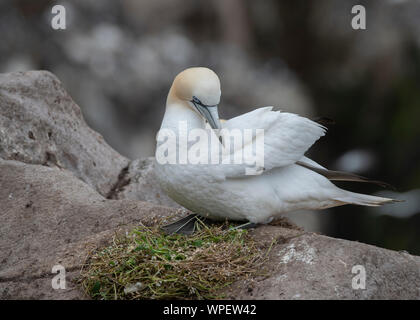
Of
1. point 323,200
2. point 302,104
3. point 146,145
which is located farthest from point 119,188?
point 302,104

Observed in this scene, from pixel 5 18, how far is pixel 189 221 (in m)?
7.89

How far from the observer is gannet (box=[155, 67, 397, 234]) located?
13.0ft

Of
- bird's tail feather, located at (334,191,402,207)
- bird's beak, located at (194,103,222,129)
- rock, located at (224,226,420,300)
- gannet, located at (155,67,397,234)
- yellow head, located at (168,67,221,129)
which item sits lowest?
rock, located at (224,226,420,300)

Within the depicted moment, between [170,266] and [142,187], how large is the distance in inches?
104

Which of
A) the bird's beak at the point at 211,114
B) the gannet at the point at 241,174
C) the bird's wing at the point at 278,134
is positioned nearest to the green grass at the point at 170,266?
the gannet at the point at 241,174

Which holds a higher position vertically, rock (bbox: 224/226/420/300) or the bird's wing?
the bird's wing

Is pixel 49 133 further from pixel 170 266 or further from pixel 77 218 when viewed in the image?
pixel 170 266

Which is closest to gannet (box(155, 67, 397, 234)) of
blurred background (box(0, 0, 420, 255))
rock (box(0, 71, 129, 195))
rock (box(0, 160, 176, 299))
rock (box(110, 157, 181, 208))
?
rock (box(0, 160, 176, 299))

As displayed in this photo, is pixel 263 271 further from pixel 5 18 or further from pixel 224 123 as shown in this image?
pixel 5 18

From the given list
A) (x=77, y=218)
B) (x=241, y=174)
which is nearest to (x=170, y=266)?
(x=241, y=174)

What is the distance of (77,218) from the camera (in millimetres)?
4629

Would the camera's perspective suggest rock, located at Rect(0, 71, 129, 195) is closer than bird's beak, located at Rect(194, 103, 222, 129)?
No

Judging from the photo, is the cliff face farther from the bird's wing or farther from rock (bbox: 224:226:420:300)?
the bird's wing

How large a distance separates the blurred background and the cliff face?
3915 mm
